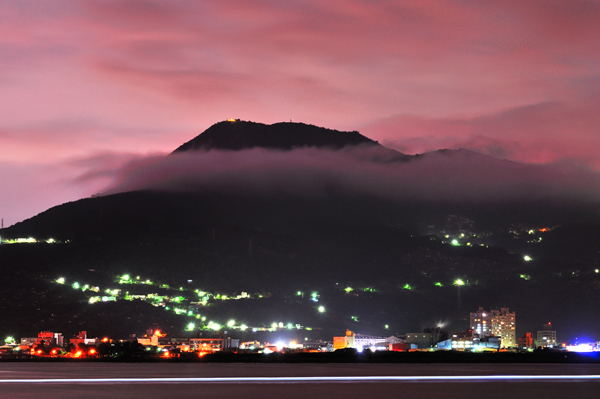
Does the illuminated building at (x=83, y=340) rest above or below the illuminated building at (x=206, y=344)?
above

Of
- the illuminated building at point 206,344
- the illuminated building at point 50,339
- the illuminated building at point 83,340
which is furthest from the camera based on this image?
the illuminated building at point 50,339

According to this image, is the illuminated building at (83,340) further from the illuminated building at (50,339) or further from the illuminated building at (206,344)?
the illuminated building at (206,344)

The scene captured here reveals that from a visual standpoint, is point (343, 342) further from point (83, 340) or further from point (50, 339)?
point (50, 339)

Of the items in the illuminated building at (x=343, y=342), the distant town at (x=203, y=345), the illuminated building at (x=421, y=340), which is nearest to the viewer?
the distant town at (x=203, y=345)

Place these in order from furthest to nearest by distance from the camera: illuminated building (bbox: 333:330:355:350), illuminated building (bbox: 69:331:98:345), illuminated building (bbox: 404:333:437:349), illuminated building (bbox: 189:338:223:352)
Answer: illuminated building (bbox: 404:333:437:349) < illuminated building (bbox: 333:330:355:350) < illuminated building (bbox: 69:331:98:345) < illuminated building (bbox: 189:338:223:352)

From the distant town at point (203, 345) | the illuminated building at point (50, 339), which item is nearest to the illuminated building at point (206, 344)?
the distant town at point (203, 345)

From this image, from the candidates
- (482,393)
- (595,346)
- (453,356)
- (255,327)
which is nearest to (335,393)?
(482,393)

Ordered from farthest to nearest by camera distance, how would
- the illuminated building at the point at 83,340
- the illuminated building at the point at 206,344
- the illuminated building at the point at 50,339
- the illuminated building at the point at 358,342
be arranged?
1. the illuminated building at the point at 358,342
2. the illuminated building at the point at 50,339
3. the illuminated building at the point at 83,340
4. the illuminated building at the point at 206,344

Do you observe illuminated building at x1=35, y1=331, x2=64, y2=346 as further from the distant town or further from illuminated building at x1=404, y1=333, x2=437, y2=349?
illuminated building at x1=404, y1=333, x2=437, y2=349

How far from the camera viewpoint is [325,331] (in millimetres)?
190750

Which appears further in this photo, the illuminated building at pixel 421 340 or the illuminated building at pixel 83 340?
the illuminated building at pixel 421 340

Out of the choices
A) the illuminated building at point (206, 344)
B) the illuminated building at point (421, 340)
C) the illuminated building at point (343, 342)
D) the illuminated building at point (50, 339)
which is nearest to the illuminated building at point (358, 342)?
the illuminated building at point (343, 342)

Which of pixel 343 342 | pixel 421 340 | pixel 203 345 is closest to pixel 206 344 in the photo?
pixel 203 345

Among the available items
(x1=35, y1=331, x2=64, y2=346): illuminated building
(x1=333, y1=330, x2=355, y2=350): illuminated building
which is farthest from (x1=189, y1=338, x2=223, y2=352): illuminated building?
(x1=35, y1=331, x2=64, y2=346): illuminated building
